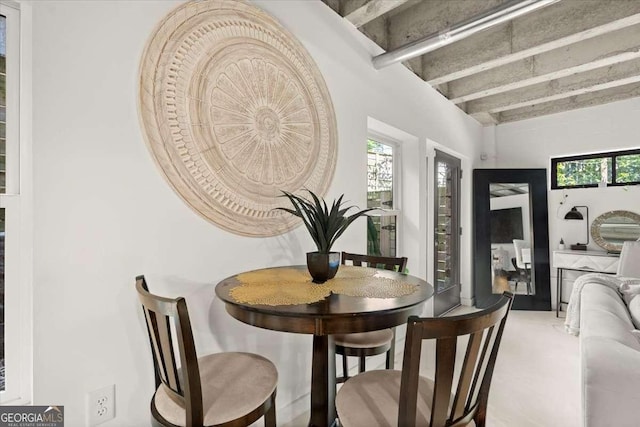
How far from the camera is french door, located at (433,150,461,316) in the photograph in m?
3.90

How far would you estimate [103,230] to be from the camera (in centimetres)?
129

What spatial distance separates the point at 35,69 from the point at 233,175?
84cm

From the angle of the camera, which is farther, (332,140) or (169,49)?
(332,140)

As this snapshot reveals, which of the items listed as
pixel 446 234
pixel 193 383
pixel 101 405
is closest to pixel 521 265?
pixel 446 234

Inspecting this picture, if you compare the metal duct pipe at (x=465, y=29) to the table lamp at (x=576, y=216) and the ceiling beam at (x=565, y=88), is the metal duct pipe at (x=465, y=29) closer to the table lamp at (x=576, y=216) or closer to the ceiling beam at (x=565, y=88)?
the ceiling beam at (x=565, y=88)

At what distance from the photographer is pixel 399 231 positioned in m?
3.47

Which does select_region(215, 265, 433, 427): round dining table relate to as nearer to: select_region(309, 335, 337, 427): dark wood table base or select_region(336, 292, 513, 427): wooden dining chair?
select_region(309, 335, 337, 427): dark wood table base

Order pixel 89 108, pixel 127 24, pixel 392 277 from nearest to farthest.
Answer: pixel 89 108
pixel 127 24
pixel 392 277

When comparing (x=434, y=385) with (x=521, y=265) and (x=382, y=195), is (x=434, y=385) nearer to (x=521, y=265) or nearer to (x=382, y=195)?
(x=382, y=195)

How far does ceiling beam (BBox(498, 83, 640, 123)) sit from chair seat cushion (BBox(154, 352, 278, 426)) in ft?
15.8

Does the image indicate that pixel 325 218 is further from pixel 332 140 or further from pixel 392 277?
pixel 332 140

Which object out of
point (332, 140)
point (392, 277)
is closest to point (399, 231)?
point (332, 140)

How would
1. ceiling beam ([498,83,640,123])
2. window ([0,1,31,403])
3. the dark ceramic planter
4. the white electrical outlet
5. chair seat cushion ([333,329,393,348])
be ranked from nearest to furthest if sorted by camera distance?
1. window ([0,1,31,403])
2. the white electrical outlet
3. the dark ceramic planter
4. chair seat cushion ([333,329,393,348])
5. ceiling beam ([498,83,640,123])

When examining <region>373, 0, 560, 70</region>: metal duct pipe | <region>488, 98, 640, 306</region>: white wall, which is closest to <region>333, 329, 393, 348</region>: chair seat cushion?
<region>373, 0, 560, 70</region>: metal duct pipe
